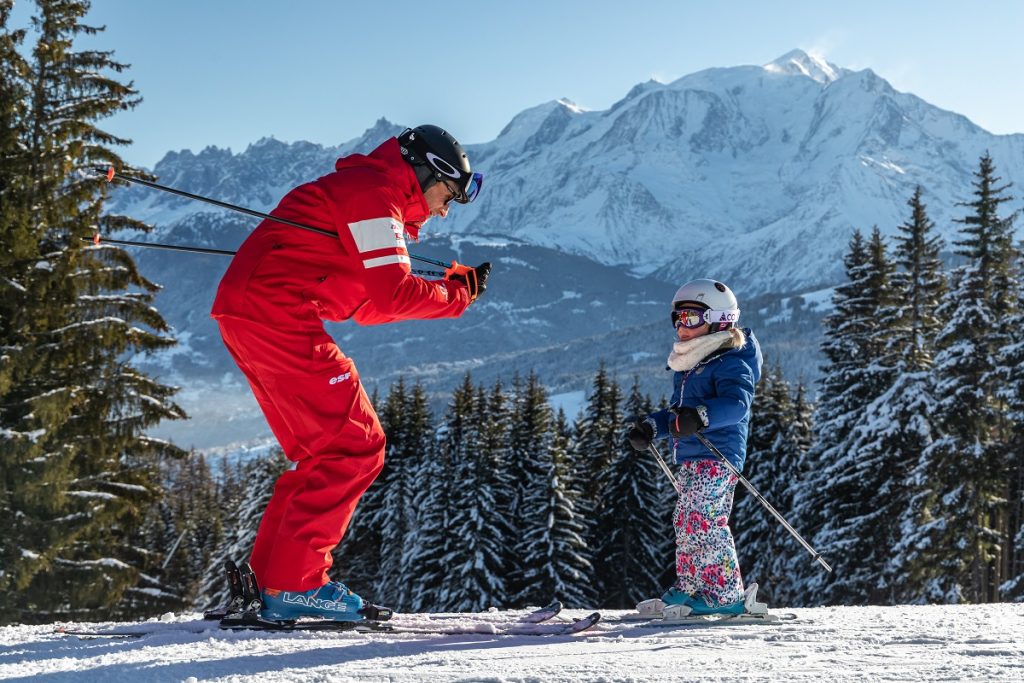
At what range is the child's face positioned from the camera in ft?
18.6

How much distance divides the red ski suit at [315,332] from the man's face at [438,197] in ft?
0.85

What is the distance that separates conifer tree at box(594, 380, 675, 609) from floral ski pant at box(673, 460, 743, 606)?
27.8 m

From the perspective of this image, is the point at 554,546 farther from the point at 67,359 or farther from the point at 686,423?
the point at 686,423

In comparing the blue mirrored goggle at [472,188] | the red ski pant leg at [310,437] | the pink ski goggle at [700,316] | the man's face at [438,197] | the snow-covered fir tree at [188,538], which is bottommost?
the snow-covered fir tree at [188,538]

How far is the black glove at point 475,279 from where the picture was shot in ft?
15.0

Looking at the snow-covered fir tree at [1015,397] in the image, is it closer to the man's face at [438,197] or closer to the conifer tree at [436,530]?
the conifer tree at [436,530]

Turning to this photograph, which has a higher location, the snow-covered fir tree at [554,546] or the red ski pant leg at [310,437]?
the red ski pant leg at [310,437]

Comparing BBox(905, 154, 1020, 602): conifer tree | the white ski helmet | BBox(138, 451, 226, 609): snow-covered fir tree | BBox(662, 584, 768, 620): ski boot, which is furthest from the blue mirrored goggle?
BBox(138, 451, 226, 609): snow-covered fir tree

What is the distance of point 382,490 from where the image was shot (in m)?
36.6

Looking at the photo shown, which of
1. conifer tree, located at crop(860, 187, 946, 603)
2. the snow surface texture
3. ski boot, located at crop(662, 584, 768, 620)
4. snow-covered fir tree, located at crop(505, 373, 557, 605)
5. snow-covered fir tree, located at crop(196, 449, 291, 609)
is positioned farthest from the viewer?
snow-covered fir tree, located at crop(196, 449, 291, 609)

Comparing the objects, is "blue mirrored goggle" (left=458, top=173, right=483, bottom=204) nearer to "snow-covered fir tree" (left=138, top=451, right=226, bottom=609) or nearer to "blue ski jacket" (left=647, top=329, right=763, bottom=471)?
"blue ski jacket" (left=647, top=329, right=763, bottom=471)

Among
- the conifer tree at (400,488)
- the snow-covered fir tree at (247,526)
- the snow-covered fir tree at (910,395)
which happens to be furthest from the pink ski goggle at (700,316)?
the conifer tree at (400,488)

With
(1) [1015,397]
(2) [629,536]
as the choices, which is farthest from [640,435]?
(2) [629,536]

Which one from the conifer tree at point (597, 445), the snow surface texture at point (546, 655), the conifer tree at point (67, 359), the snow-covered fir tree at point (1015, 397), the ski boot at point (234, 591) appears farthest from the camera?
the conifer tree at point (597, 445)
